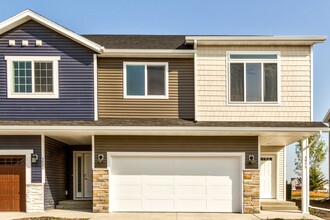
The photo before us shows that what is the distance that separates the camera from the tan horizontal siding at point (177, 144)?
1389 centimetres

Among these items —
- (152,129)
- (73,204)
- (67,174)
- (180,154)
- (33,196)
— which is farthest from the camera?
(67,174)

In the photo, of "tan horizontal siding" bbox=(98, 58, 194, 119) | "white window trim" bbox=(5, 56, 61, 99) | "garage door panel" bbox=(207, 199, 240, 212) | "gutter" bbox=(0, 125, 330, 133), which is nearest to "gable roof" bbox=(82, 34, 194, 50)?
"tan horizontal siding" bbox=(98, 58, 194, 119)

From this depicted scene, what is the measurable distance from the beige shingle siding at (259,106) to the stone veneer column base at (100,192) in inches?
151

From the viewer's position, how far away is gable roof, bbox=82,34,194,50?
15.0 metres

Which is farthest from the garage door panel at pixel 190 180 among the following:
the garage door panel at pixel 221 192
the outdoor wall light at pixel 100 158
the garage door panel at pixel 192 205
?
the outdoor wall light at pixel 100 158

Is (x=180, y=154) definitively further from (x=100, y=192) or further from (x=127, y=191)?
(x=100, y=192)

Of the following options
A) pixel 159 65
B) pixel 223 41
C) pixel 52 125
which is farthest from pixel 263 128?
pixel 52 125

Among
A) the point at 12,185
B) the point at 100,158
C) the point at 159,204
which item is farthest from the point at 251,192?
the point at 12,185

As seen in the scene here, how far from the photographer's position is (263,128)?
13039mm

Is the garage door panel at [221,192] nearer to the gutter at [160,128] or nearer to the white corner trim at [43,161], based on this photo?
the gutter at [160,128]

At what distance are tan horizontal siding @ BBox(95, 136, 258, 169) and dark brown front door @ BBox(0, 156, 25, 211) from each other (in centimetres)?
265

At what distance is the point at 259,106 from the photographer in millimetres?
14180

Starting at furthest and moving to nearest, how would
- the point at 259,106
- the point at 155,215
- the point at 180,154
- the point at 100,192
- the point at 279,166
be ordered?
1. the point at 279,166
2. the point at 259,106
3. the point at 180,154
4. the point at 100,192
5. the point at 155,215

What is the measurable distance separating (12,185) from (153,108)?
5.33 metres
